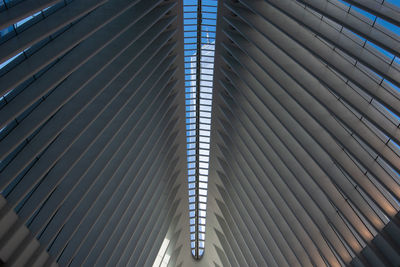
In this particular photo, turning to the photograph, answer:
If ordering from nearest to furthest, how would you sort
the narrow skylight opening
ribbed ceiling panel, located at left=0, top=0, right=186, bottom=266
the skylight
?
ribbed ceiling panel, located at left=0, top=0, right=186, bottom=266
the skylight
the narrow skylight opening

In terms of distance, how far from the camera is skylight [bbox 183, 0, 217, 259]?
870 inches

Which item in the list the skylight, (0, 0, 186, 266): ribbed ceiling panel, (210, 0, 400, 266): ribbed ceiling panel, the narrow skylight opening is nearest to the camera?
(0, 0, 186, 266): ribbed ceiling panel

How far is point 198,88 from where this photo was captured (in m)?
26.7

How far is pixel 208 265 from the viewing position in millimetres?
45750

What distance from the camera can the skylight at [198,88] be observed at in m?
22.1

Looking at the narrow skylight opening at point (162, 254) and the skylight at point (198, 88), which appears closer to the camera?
the skylight at point (198, 88)

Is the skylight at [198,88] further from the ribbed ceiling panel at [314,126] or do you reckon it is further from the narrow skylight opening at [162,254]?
the narrow skylight opening at [162,254]

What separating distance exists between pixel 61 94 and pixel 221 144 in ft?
54.5

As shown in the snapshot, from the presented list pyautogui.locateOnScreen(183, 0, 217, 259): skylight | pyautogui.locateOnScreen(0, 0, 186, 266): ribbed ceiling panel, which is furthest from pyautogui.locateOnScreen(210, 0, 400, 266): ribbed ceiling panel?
pyautogui.locateOnScreen(0, 0, 186, 266): ribbed ceiling panel

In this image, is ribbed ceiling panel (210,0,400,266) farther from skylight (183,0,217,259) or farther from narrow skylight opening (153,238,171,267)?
narrow skylight opening (153,238,171,267)

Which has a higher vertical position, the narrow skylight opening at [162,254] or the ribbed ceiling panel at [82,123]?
the narrow skylight opening at [162,254]

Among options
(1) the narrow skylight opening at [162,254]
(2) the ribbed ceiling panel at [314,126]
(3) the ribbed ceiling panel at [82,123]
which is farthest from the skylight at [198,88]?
(1) the narrow skylight opening at [162,254]

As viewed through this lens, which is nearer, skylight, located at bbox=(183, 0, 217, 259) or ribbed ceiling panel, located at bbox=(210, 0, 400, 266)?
ribbed ceiling panel, located at bbox=(210, 0, 400, 266)

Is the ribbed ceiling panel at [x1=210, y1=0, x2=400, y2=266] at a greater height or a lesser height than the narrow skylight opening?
lesser
